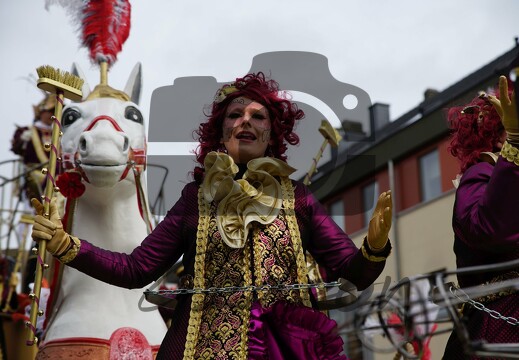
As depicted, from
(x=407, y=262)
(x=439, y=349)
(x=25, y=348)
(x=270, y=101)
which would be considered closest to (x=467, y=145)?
(x=270, y=101)

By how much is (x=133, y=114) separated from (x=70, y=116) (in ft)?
1.12

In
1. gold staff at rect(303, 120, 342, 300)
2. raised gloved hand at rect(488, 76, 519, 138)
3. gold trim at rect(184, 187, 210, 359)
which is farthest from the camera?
gold staff at rect(303, 120, 342, 300)

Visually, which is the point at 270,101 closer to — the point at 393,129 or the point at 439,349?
the point at 439,349

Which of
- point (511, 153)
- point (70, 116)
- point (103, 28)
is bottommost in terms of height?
point (511, 153)

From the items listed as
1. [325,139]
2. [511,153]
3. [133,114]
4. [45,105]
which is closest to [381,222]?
[511,153]

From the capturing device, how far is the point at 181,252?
3.74 metres

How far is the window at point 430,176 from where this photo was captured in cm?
1964

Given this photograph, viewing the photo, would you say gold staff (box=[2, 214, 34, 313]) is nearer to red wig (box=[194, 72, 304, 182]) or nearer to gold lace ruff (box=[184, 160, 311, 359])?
red wig (box=[194, 72, 304, 182])

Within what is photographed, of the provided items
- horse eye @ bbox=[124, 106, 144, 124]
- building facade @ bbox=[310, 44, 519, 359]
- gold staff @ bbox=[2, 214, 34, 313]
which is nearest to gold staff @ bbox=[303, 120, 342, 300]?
horse eye @ bbox=[124, 106, 144, 124]

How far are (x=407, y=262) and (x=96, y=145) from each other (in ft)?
49.8

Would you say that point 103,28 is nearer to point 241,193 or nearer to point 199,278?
point 241,193

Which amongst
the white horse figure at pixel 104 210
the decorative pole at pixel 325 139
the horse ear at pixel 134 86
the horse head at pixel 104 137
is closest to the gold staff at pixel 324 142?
the decorative pole at pixel 325 139

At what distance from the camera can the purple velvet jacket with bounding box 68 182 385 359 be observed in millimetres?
3531

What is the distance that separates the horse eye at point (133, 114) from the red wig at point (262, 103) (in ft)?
3.84
